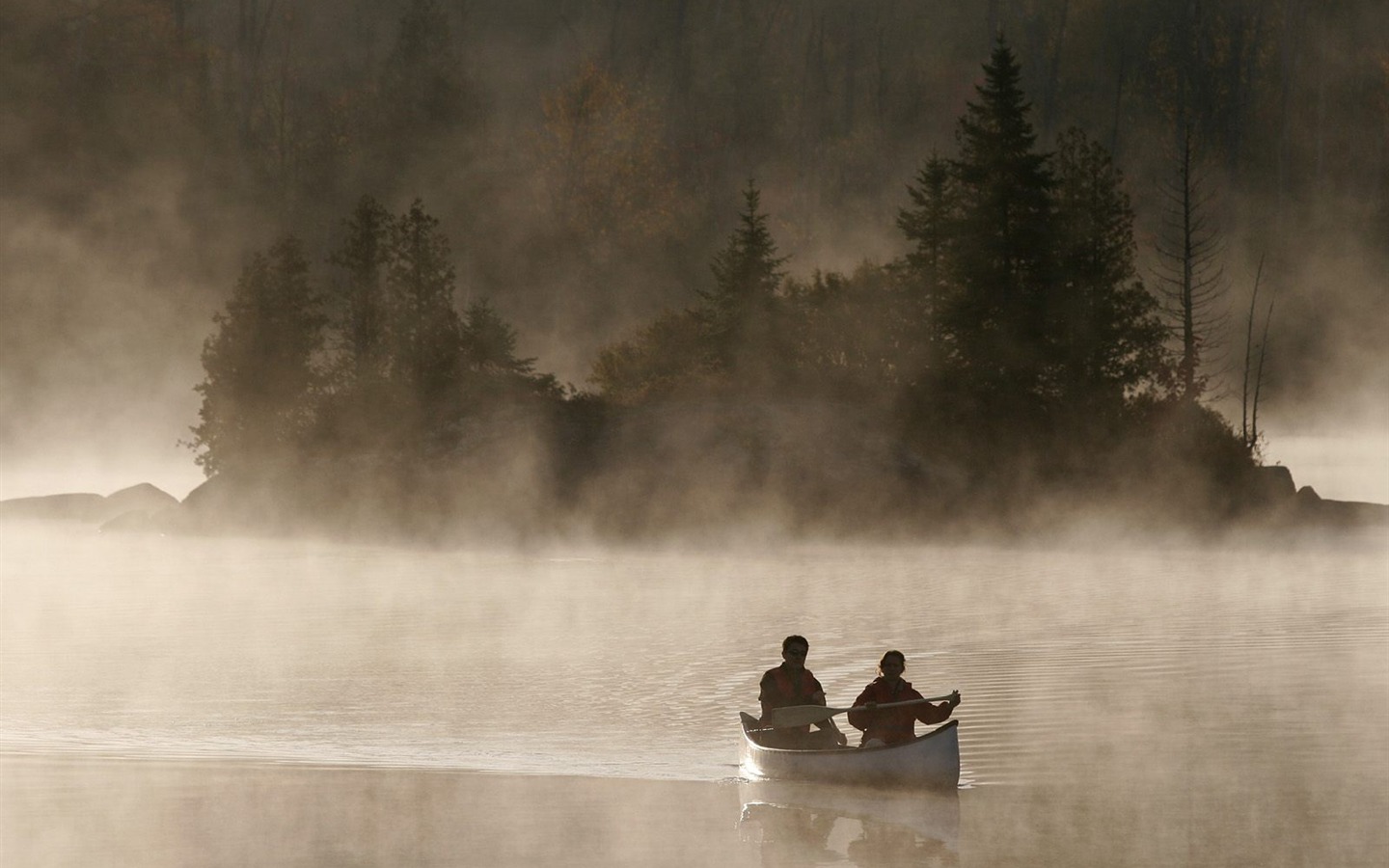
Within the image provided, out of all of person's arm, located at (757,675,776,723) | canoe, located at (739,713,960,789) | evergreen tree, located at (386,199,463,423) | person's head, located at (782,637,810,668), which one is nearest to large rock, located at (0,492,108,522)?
evergreen tree, located at (386,199,463,423)

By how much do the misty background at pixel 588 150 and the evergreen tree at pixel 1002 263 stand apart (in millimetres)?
20378

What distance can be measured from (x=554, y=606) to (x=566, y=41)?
9346 centimetres

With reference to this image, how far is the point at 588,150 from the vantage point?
11406 cm

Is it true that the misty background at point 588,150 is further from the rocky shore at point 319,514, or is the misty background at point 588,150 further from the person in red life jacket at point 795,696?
the person in red life jacket at point 795,696

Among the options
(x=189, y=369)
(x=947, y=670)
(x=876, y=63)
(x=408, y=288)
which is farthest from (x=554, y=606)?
(x=876, y=63)

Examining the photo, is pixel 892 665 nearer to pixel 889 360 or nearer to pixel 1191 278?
pixel 889 360

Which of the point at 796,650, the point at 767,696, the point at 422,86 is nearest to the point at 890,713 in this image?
the point at 796,650

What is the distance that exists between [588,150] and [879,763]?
9457 centimetres

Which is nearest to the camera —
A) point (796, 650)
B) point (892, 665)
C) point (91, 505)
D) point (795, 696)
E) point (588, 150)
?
point (892, 665)

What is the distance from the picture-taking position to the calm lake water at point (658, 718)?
19828mm

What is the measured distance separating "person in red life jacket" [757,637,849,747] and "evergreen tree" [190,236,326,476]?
6085 centimetres

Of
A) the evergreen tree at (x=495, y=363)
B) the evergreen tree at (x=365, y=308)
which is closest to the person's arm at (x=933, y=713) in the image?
the evergreen tree at (x=495, y=363)

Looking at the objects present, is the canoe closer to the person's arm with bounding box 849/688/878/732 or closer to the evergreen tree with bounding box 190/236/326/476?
the person's arm with bounding box 849/688/878/732

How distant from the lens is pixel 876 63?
132500 mm
